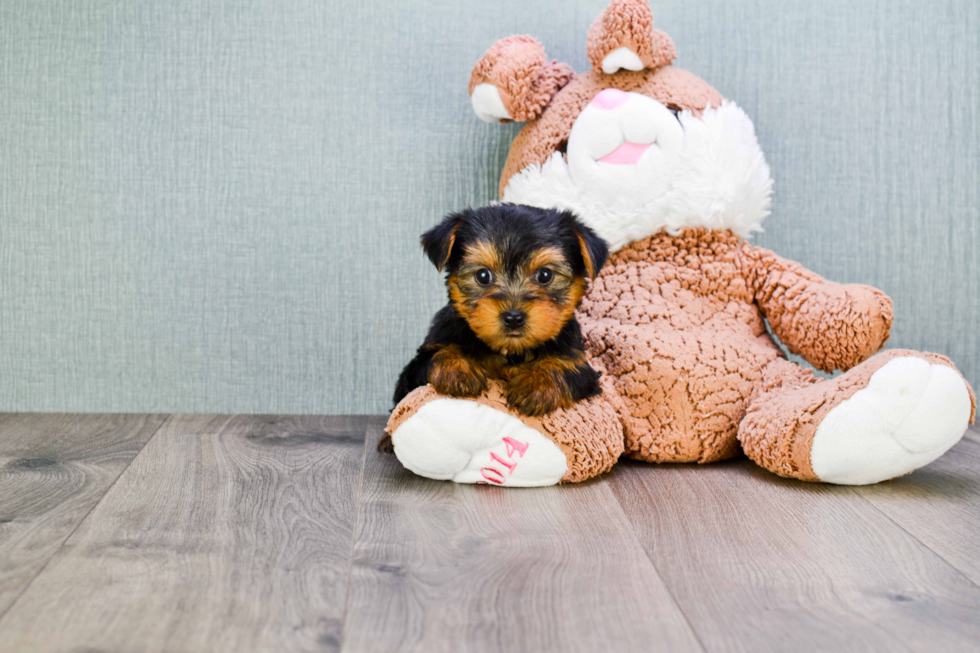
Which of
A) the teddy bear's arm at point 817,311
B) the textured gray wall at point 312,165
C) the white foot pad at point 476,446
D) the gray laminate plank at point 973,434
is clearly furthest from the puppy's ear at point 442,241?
the gray laminate plank at point 973,434

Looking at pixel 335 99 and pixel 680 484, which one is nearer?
pixel 680 484

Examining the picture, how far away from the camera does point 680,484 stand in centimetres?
188

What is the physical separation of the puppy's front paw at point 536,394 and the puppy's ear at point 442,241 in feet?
1.06

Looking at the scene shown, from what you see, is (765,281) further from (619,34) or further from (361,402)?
(361,402)

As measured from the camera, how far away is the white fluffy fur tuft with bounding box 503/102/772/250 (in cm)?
214

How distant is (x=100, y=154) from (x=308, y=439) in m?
1.15

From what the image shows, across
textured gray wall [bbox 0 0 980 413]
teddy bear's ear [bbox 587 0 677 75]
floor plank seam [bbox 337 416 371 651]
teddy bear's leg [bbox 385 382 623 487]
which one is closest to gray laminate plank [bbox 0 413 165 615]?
textured gray wall [bbox 0 0 980 413]

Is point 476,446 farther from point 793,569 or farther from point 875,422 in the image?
point 875,422

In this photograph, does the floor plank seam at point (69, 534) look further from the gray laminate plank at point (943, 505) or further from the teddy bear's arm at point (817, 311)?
the teddy bear's arm at point (817, 311)

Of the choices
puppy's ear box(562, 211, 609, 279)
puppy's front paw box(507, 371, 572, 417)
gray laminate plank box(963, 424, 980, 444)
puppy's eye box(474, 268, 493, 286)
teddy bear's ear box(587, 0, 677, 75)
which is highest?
teddy bear's ear box(587, 0, 677, 75)

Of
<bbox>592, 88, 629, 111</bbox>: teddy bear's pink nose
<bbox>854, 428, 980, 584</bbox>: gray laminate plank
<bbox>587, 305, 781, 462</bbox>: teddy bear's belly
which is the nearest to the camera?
<bbox>854, 428, 980, 584</bbox>: gray laminate plank

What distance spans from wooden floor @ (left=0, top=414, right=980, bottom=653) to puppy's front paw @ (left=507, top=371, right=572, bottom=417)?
0.20m

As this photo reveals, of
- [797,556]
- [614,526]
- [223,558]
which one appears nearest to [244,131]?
[223,558]

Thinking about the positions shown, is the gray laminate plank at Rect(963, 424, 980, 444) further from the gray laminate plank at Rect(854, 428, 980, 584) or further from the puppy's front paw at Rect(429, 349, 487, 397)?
the puppy's front paw at Rect(429, 349, 487, 397)
